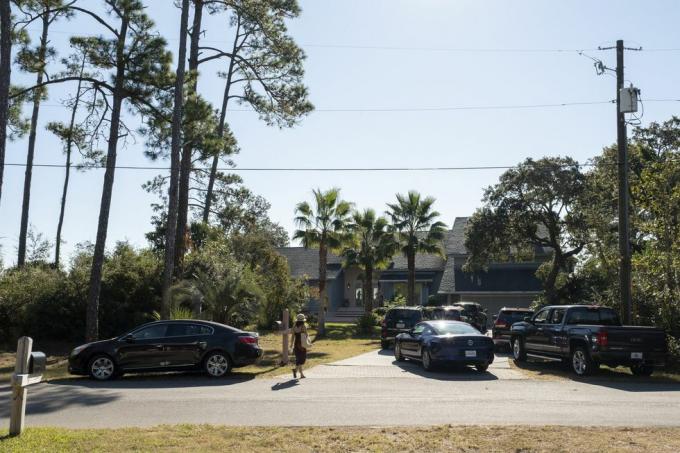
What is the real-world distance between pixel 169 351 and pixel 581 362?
10059 millimetres

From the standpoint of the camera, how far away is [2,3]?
1945cm

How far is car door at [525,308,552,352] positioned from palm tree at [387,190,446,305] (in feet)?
66.9

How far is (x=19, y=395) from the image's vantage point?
840 centimetres

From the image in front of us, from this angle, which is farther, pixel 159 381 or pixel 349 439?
pixel 159 381

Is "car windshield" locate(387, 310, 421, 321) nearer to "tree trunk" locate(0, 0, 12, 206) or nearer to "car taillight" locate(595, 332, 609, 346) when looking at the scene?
"car taillight" locate(595, 332, 609, 346)

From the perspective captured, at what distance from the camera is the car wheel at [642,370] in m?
16.5

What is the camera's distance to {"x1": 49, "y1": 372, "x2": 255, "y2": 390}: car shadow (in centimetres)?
1453

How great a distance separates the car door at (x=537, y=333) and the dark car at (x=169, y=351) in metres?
7.94

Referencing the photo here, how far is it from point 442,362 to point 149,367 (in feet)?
23.8

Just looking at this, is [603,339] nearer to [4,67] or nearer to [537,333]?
[537,333]

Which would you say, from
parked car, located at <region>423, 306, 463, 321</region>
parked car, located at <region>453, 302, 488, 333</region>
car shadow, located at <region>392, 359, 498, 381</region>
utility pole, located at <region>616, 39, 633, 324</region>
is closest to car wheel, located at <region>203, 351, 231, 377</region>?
car shadow, located at <region>392, 359, 498, 381</region>

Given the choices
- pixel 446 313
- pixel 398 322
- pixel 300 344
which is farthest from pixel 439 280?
pixel 300 344

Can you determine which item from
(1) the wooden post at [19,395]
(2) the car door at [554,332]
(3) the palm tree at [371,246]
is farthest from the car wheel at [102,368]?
(3) the palm tree at [371,246]

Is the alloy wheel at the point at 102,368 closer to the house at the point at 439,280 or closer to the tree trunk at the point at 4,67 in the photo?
the tree trunk at the point at 4,67
